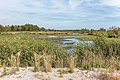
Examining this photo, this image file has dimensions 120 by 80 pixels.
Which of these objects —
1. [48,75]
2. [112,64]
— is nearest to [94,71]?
[112,64]

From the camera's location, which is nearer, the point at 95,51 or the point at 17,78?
the point at 17,78

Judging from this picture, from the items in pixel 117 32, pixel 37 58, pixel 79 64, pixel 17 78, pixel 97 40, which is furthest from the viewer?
pixel 117 32

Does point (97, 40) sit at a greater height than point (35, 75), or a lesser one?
greater

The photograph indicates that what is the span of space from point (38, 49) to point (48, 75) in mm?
3204

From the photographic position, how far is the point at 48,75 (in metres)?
8.02

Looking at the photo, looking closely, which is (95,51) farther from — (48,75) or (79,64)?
(48,75)

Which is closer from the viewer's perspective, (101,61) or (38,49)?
(101,61)

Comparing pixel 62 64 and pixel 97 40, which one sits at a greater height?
pixel 97 40

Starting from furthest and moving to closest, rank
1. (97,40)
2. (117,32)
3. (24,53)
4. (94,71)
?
(117,32) → (97,40) → (24,53) → (94,71)

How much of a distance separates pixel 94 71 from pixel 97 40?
12.3 feet

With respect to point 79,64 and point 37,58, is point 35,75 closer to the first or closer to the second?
point 37,58

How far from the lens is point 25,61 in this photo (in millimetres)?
10664

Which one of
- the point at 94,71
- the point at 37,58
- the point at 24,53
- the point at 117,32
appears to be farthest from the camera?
the point at 117,32

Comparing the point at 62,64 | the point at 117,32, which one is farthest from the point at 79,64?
the point at 117,32
